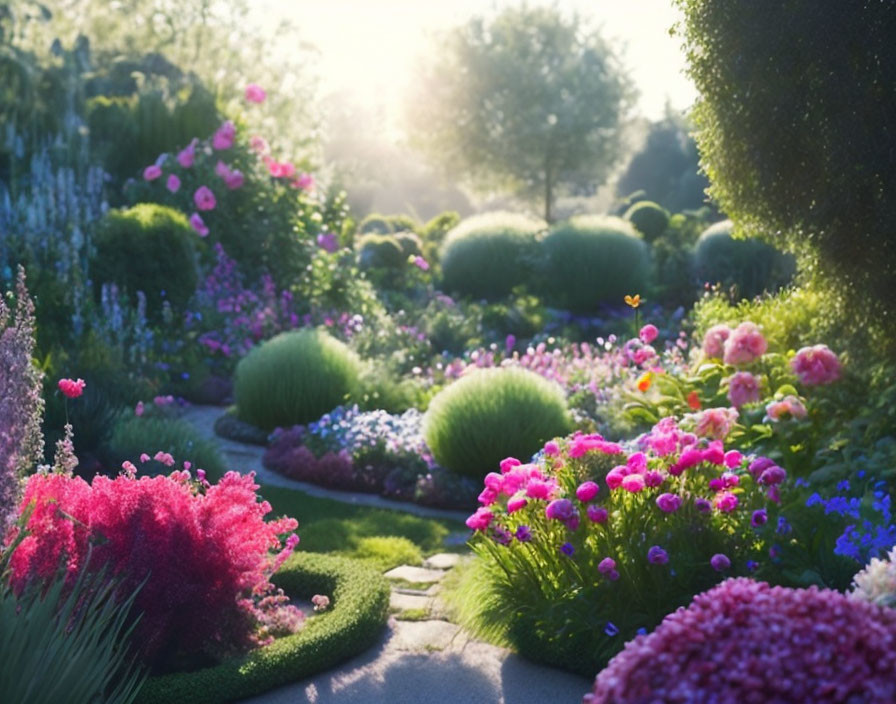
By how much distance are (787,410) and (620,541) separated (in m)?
1.92

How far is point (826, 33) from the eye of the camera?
20.8 ft

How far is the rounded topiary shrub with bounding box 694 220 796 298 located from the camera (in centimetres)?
1644

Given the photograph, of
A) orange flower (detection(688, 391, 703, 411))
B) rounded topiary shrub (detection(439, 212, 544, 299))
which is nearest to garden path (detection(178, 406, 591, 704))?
orange flower (detection(688, 391, 703, 411))

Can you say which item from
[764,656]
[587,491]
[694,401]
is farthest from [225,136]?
[764,656]

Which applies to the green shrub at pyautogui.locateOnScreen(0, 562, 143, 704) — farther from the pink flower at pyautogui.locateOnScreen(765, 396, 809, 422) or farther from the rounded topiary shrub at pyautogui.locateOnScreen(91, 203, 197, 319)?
the rounded topiary shrub at pyautogui.locateOnScreen(91, 203, 197, 319)

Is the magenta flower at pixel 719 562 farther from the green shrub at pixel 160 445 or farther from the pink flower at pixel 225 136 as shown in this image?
the pink flower at pixel 225 136

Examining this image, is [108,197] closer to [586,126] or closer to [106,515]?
[106,515]

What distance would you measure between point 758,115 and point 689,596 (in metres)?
3.20

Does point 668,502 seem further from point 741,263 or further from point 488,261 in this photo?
point 488,261

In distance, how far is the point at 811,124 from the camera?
21.7 feet

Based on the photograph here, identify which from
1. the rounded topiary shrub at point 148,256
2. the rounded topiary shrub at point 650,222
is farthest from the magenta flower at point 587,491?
the rounded topiary shrub at point 650,222

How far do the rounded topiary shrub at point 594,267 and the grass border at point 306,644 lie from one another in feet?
36.9

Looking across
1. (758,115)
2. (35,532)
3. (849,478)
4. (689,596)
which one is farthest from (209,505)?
(758,115)

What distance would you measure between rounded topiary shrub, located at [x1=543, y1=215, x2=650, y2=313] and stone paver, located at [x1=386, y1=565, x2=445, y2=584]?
10.8 metres
